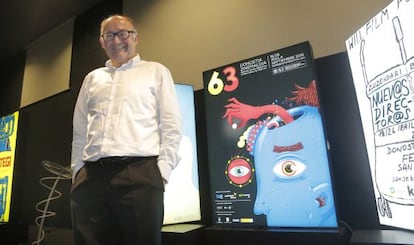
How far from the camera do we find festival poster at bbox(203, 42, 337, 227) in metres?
1.66

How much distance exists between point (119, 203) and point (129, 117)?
1.16ft

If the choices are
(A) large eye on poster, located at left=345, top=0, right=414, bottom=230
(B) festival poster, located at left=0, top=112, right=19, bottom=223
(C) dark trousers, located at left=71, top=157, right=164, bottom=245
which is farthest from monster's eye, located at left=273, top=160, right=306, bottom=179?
(B) festival poster, located at left=0, top=112, right=19, bottom=223

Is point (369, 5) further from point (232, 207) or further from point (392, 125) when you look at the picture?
point (232, 207)

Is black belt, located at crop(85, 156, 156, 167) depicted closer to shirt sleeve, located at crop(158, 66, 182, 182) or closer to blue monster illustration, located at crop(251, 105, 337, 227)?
shirt sleeve, located at crop(158, 66, 182, 182)

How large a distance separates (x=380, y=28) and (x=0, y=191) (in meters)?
3.69

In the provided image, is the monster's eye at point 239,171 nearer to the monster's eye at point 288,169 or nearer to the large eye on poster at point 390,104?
the monster's eye at point 288,169

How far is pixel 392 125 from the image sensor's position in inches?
52.1

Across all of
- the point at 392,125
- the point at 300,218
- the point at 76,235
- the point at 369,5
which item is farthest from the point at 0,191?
the point at 369,5

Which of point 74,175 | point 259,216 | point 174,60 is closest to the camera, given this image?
point 74,175

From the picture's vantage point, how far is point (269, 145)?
182cm

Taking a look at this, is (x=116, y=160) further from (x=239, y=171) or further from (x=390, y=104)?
(x=390, y=104)

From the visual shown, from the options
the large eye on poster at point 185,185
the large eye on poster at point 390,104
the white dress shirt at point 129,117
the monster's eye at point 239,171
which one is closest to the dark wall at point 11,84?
the large eye on poster at point 185,185

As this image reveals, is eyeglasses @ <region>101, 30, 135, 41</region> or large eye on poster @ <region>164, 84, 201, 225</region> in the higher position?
eyeglasses @ <region>101, 30, 135, 41</region>

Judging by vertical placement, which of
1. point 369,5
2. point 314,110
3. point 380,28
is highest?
point 369,5
